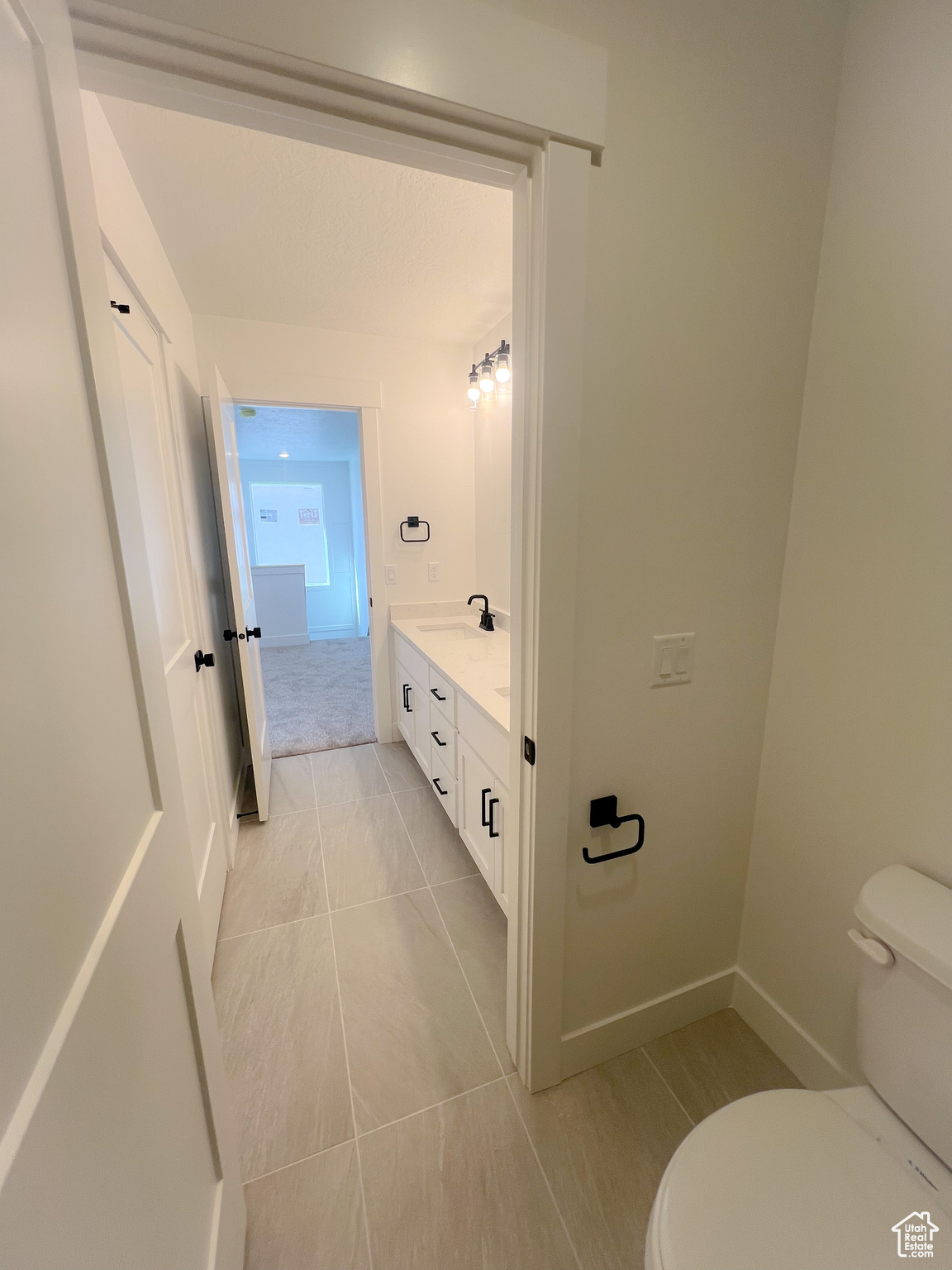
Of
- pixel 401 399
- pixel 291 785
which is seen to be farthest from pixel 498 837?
pixel 401 399

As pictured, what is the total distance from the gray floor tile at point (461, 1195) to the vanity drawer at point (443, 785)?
995 millimetres

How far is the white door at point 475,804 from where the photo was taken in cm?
171

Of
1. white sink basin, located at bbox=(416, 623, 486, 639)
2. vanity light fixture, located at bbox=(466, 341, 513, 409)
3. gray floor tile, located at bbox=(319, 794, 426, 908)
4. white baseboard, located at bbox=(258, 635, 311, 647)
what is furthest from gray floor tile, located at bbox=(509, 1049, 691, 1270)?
white baseboard, located at bbox=(258, 635, 311, 647)

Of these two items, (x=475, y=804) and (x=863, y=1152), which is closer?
(x=863, y=1152)

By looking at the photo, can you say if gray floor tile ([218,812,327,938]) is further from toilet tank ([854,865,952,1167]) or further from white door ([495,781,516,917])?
toilet tank ([854,865,952,1167])

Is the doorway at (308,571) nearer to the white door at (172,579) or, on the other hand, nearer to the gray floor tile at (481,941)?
the white door at (172,579)

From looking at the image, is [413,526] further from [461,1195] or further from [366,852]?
[461,1195]

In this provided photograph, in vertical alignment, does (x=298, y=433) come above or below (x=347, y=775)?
above

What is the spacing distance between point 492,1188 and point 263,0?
2131mm

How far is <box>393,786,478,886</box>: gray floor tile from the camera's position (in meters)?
2.09

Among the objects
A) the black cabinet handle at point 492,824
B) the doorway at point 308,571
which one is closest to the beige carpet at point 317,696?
the doorway at point 308,571

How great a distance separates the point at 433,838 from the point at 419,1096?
1.04m

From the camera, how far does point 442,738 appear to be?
222 cm

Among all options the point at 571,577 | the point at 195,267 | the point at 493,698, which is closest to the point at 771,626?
the point at 571,577
